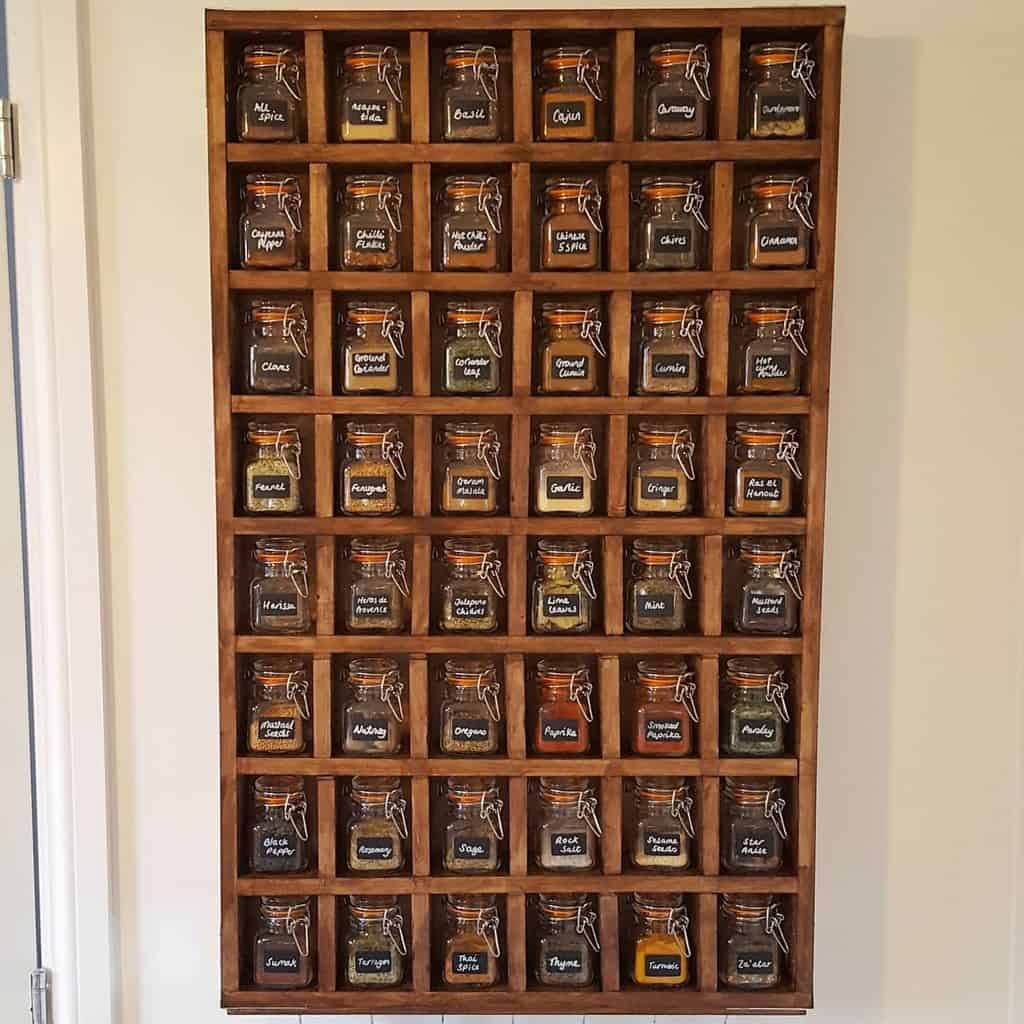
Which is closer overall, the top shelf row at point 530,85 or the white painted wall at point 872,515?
the top shelf row at point 530,85

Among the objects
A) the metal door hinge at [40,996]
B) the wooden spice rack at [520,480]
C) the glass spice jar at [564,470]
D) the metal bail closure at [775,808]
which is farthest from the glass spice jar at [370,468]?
the metal door hinge at [40,996]

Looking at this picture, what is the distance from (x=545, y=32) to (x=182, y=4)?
0.50 meters

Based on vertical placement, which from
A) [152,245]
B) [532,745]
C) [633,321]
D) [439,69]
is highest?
[439,69]

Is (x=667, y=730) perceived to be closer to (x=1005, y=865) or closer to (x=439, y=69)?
(x=1005, y=865)

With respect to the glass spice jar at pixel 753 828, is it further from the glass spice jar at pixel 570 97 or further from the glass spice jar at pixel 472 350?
the glass spice jar at pixel 570 97

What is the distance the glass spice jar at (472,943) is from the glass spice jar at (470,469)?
1.69 ft

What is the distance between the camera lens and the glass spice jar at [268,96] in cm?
118

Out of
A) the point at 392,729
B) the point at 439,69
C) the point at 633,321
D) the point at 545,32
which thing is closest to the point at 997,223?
the point at 633,321

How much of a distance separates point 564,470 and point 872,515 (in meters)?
0.45

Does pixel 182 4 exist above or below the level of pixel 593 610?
above

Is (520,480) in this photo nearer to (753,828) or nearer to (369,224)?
(369,224)

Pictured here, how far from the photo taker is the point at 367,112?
3.90ft

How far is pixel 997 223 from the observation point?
131 cm

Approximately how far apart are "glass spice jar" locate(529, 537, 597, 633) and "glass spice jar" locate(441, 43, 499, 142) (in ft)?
1.71
